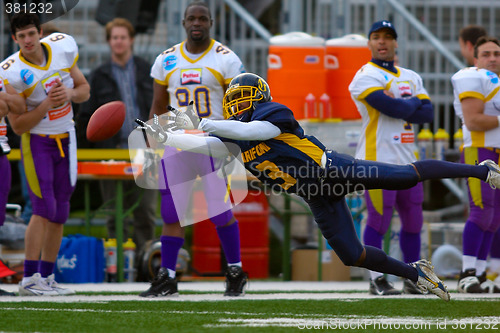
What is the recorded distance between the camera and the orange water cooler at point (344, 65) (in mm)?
9484

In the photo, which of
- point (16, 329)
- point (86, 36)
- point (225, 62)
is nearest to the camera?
point (16, 329)

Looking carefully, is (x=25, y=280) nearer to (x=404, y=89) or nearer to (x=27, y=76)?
(x=27, y=76)

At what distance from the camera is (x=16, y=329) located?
4758 millimetres

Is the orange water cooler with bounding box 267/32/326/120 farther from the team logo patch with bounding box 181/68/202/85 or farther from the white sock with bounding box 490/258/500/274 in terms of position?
the team logo patch with bounding box 181/68/202/85

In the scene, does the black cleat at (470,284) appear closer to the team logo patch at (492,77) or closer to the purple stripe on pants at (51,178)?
the team logo patch at (492,77)

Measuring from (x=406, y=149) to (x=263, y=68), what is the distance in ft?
11.7

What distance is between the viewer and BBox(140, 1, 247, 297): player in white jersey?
657 cm

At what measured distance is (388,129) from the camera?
276 inches

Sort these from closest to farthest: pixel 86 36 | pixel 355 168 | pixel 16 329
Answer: pixel 16 329, pixel 355 168, pixel 86 36

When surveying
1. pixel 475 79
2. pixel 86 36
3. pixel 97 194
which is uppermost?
pixel 86 36

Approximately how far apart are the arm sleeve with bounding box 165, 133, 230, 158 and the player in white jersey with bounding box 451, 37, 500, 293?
2522 millimetres

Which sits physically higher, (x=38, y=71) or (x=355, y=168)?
(x=38, y=71)

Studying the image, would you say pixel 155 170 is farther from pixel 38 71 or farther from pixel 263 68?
pixel 263 68

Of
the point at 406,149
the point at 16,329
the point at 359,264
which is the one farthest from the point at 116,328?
the point at 406,149
